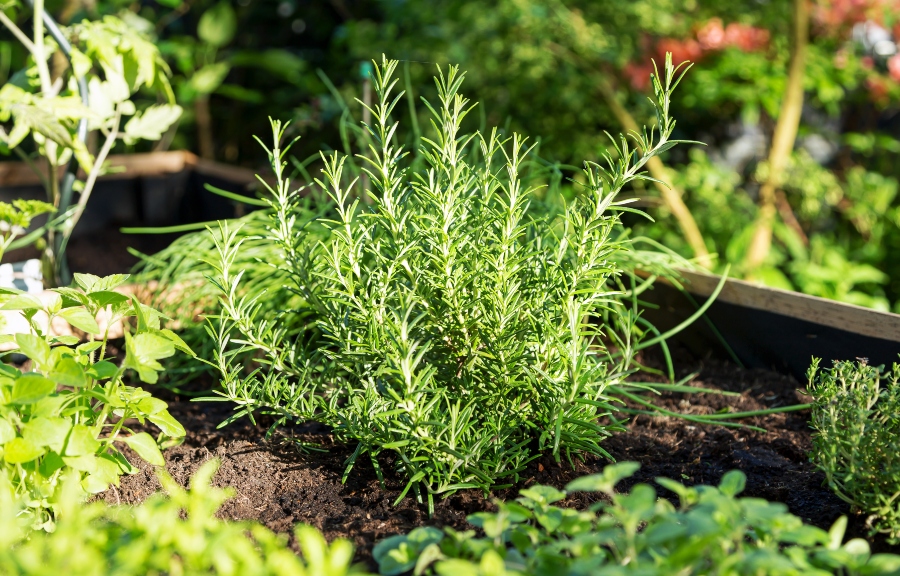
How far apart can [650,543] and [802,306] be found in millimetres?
1134

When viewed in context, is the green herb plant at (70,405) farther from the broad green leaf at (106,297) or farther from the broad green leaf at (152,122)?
the broad green leaf at (152,122)

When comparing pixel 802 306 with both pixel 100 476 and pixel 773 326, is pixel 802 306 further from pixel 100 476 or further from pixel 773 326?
pixel 100 476

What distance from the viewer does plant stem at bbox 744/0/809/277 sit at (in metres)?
3.25

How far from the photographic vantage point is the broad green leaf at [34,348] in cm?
97

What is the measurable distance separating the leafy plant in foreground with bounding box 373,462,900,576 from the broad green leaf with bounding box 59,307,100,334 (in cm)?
50

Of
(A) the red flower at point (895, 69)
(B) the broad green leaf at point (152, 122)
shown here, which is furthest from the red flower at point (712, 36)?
(B) the broad green leaf at point (152, 122)

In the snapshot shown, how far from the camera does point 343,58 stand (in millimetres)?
4398

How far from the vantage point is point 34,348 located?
0.99 meters

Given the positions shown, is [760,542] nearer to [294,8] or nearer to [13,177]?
[13,177]

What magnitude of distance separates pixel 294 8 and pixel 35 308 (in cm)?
467

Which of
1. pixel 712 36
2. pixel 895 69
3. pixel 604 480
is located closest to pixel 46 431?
pixel 604 480

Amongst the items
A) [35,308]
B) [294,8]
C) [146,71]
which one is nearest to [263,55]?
[294,8]

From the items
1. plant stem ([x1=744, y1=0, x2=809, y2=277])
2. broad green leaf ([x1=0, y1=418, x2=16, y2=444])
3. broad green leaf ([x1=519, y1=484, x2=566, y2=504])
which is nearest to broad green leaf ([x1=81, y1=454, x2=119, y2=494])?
broad green leaf ([x1=0, y1=418, x2=16, y2=444])

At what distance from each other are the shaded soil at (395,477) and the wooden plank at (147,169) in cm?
181
